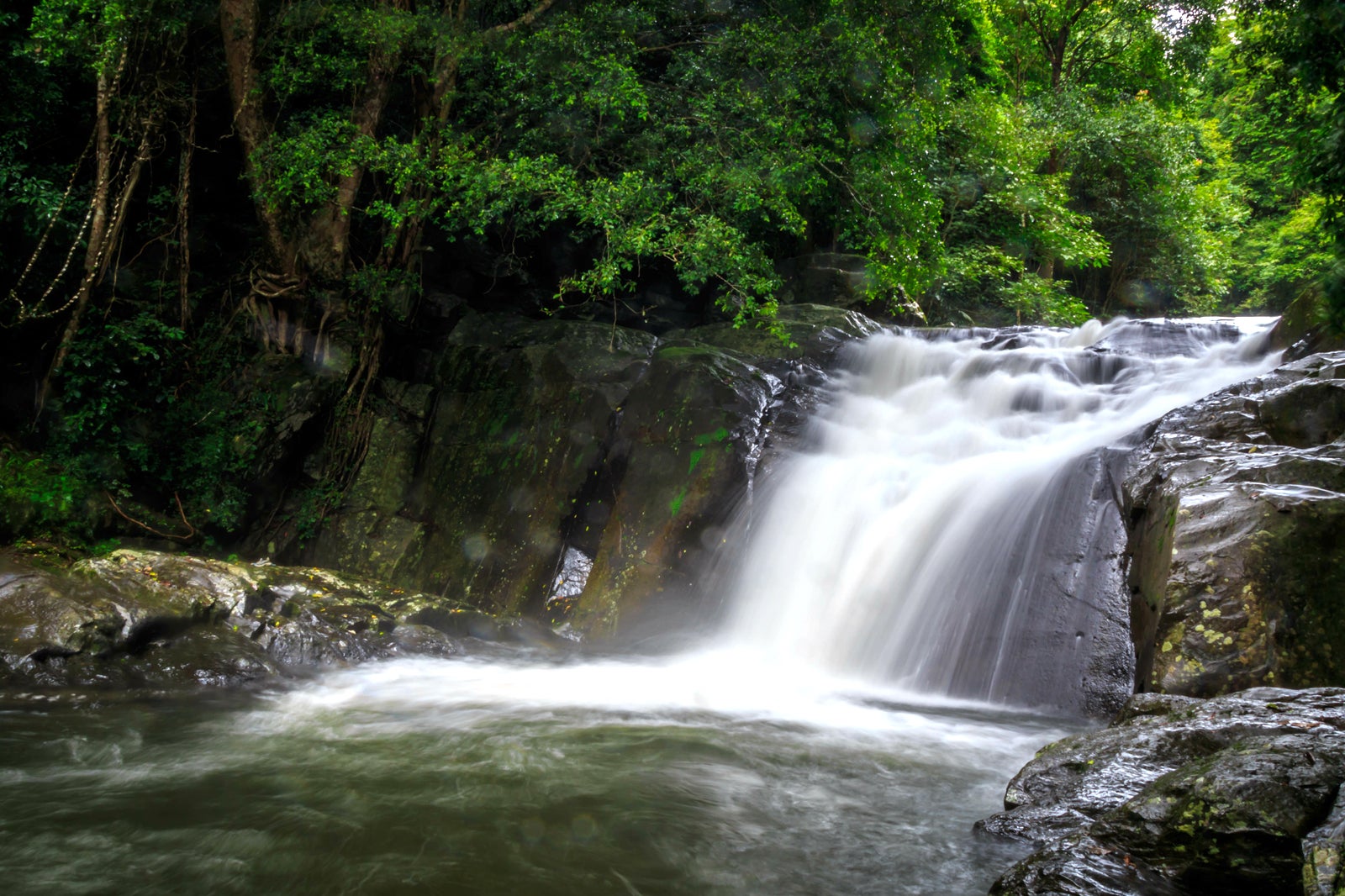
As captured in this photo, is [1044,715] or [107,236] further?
[107,236]

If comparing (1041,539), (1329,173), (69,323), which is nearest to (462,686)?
(1041,539)

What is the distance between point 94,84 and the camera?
35.0 ft

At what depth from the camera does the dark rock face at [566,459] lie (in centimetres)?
891

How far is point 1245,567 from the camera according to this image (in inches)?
187

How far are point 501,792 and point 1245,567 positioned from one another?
406 centimetres

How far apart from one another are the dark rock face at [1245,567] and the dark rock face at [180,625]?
5.24 meters

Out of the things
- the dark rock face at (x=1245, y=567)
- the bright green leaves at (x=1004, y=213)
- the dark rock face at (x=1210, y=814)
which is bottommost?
the dark rock face at (x=1210, y=814)

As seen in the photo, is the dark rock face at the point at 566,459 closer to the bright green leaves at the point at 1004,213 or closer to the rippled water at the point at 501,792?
the rippled water at the point at 501,792

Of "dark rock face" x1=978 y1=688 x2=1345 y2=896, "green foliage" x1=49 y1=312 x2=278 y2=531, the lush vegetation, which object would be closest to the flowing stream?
"dark rock face" x1=978 y1=688 x2=1345 y2=896

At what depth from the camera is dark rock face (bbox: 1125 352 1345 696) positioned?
Result: 453cm

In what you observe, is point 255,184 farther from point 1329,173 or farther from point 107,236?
point 1329,173

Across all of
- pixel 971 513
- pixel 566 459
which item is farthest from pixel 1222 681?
pixel 566 459

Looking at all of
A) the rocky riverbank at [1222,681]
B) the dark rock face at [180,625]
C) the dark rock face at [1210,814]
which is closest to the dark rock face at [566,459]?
the dark rock face at [180,625]

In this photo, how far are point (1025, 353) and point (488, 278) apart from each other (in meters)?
7.56
